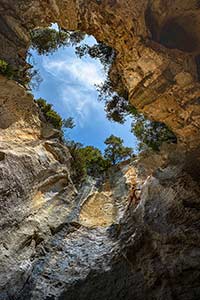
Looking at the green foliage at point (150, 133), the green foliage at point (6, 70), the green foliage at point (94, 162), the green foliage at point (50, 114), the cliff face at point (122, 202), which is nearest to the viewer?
the cliff face at point (122, 202)

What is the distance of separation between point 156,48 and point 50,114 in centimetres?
1127

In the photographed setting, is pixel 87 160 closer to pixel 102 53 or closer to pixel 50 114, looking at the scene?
pixel 50 114

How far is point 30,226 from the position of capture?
11.7 meters

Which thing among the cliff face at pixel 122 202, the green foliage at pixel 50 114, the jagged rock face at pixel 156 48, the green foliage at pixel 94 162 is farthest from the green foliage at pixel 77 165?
the jagged rock face at pixel 156 48

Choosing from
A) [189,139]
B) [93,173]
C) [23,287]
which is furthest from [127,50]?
[93,173]

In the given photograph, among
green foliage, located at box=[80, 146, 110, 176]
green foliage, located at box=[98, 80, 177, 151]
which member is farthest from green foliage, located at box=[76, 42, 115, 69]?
green foliage, located at box=[80, 146, 110, 176]

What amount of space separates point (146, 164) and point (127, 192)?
12.4ft

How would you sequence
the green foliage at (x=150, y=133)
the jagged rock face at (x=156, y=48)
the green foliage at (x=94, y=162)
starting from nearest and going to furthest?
the jagged rock face at (x=156, y=48) < the green foliage at (x=150, y=133) < the green foliage at (x=94, y=162)

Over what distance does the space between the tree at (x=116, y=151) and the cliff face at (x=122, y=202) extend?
10400mm

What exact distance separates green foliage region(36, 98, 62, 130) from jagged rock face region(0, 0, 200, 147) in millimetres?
8649

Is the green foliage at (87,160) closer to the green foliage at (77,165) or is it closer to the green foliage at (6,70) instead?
the green foliage at (77,165)

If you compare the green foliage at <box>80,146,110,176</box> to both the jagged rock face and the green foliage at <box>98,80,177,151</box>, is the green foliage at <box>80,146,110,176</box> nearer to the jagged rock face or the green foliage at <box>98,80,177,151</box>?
the green foliage at <box>98,80,177,151</box>

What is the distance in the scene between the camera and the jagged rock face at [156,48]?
11.4 meters

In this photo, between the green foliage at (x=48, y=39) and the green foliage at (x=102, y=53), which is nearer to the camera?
the green foliage at (x=102, y=53)
